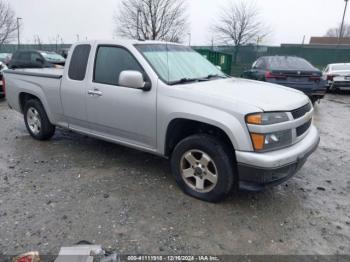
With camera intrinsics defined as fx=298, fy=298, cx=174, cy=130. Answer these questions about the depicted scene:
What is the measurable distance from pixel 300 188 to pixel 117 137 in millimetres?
2528

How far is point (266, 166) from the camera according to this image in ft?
9.46

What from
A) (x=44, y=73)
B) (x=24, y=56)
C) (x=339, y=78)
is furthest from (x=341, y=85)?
(x=24, y=56)

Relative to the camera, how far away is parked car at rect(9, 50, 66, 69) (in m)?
13.2

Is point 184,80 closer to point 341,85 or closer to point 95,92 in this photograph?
point 95,92

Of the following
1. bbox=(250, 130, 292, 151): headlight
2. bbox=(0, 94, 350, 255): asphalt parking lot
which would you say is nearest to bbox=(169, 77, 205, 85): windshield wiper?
bbox=(250, 130, 292, 151): headlight

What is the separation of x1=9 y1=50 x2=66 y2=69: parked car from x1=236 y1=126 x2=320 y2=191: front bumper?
12.1 m

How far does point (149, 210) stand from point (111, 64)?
2.03 meters

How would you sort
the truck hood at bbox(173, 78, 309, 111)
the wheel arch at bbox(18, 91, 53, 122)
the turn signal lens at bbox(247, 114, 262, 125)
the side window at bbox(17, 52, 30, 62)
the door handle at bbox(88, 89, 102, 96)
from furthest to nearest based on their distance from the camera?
the side window at bbox(17, 52, 30, 62)
the wheel arch at bbox(18, 91, 53, 122)
the door handle at bbox(88, 89, 102, 96)
the truck hood at bbox(173, 78, 309, 111)
the turn signal lens at bbox(247, 114, 262, 125)

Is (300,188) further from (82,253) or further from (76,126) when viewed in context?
(76,126)

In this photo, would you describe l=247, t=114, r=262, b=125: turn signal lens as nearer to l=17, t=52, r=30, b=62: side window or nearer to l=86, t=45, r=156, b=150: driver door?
l=86, t=45, r=156, b=150: driver door

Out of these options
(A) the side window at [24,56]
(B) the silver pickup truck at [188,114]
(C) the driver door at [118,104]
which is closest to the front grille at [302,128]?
(B) the silver pickup truck at [188,114]

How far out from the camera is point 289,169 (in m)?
3.08

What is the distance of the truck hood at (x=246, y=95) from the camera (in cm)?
307

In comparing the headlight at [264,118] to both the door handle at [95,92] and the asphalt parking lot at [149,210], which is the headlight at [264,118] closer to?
the asphalt parking lot at [149,210]
